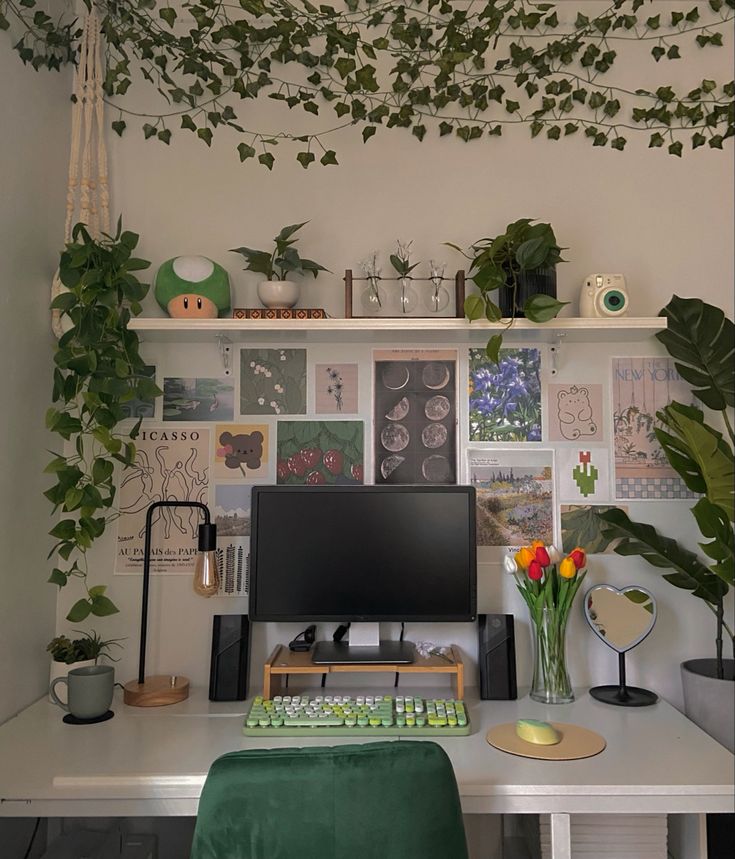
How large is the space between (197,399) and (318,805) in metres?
1.14

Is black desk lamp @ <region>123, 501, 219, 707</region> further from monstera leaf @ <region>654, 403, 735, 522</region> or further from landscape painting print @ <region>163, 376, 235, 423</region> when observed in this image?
monstera leaf @ <region>654, 403, 735, 522</region>

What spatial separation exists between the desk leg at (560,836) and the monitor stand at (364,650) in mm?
478

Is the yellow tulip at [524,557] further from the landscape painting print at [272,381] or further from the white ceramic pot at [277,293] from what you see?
the white ceramic pot at [277,293]

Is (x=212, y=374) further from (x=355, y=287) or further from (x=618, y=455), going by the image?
(x=618, y=455)

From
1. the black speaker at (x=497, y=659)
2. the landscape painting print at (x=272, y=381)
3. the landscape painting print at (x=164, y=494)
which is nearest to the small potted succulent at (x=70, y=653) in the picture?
the landscape painting print at (x=164, y=494)

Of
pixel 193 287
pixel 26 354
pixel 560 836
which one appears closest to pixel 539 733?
pixel 560 836

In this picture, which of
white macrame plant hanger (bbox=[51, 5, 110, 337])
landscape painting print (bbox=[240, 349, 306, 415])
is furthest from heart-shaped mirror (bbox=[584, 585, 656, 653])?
white macrame plant hanger (bbox=[51, 5, 110, 337])

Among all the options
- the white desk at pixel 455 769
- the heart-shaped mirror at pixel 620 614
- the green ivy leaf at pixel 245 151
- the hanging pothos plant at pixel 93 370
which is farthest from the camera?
the green ivy leaf at pixel 245 151

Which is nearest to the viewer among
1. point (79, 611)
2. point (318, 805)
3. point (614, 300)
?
point (318, 805)

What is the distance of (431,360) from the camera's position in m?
1.94

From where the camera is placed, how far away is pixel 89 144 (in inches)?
75.7

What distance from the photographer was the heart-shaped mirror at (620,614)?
70.2 inches

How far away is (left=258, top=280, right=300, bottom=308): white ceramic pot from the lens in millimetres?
1832

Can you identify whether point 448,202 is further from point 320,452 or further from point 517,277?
point 320,452
